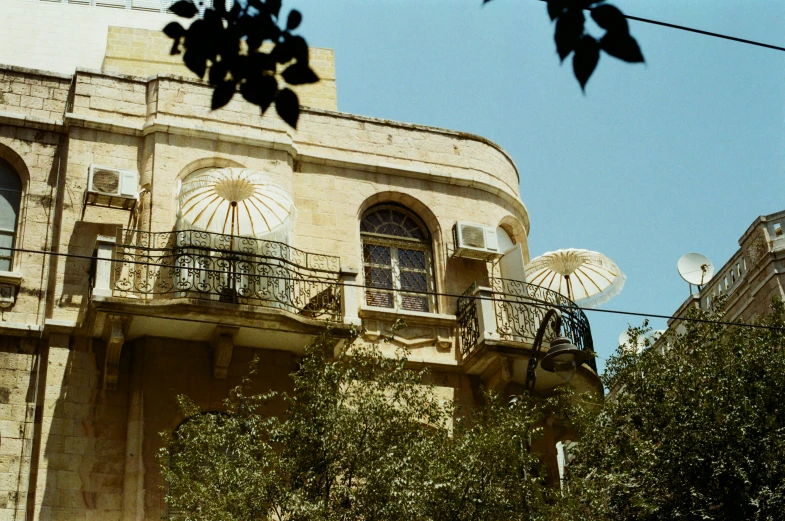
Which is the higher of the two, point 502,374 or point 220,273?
point 220,273

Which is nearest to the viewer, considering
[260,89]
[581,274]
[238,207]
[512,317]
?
[260,89]

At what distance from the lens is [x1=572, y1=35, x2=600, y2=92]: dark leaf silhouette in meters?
5.00

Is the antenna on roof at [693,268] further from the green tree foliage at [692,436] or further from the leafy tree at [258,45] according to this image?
the leafy tree at [258,45]

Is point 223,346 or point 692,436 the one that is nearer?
point 692,436

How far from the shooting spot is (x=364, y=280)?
17750mm

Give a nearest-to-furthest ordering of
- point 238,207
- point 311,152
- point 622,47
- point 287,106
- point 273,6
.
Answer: point 622,47, point 287,106, point 273,6, point 238,207, point 311,152

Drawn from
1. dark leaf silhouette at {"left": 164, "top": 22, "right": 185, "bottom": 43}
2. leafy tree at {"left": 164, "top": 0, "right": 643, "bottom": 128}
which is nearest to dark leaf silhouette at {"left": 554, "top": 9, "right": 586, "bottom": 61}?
leafy tree at {"left": 164, "top": 0, "right": 643, "bottom": 128}

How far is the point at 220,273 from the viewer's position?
16.3 meters

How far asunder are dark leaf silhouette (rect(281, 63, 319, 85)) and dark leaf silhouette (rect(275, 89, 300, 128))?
5 centimetres

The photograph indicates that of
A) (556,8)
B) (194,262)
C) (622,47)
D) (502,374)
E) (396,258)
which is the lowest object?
(622,47)

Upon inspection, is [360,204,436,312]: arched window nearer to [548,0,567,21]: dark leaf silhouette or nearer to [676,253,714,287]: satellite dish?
[676,253,714,287]: satellite dish

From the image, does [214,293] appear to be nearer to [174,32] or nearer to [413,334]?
[413,334]

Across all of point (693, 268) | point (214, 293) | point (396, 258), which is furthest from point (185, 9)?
point (693, 268)

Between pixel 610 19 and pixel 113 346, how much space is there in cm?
1141
